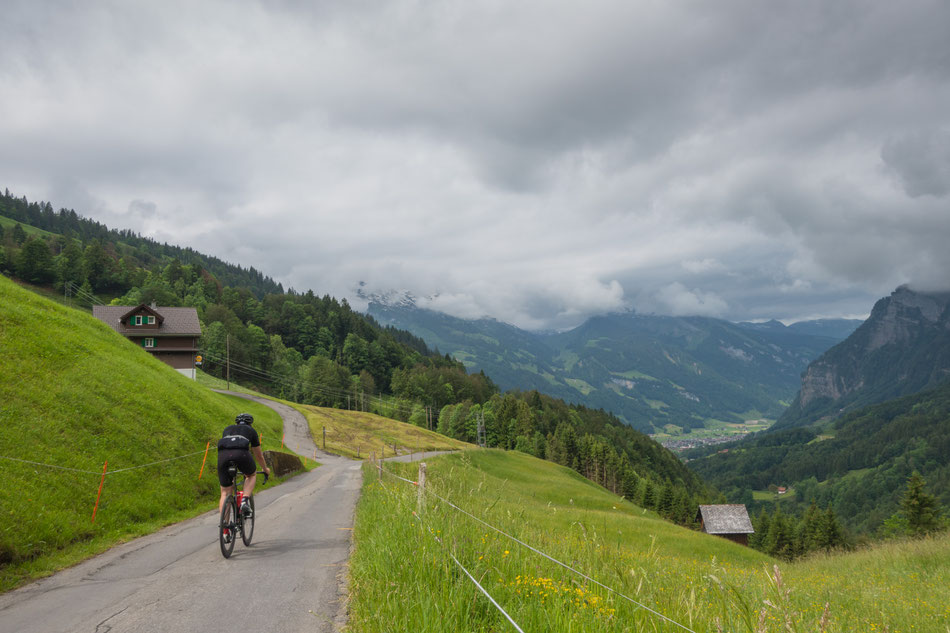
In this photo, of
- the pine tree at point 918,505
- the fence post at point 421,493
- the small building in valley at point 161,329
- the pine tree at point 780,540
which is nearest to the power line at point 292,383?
the small building in valley at point 161,329

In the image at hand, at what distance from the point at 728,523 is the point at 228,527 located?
85.2 m

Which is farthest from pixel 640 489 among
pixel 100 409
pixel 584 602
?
pixel 584 602

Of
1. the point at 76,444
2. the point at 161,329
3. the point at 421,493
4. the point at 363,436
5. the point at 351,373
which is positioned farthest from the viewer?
the point at 351,373

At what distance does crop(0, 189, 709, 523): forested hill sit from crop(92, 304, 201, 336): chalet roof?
2783 centimetres

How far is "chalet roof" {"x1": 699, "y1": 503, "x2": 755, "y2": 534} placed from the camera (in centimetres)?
7581

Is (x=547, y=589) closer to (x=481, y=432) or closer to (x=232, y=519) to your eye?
(x=232, y=519)

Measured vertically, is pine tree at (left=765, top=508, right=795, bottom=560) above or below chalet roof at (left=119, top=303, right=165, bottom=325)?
below

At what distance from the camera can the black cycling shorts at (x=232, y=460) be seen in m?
11.0

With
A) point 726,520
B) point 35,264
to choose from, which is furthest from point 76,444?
point 35,264

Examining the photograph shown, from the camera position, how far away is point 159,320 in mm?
80812

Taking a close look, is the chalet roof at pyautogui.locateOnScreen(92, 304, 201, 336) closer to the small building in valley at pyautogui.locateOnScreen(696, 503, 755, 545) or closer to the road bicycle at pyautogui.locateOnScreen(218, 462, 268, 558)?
the road bicycle at pyautogui.locateOnScreen(218, 462, 268, 558)

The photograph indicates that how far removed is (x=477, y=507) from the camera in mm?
9469

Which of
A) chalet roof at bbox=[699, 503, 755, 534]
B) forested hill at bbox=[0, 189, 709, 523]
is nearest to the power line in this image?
forested hill at bbox=[0, 189, 709, 523]

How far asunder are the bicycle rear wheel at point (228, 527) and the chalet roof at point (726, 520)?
268 ft
